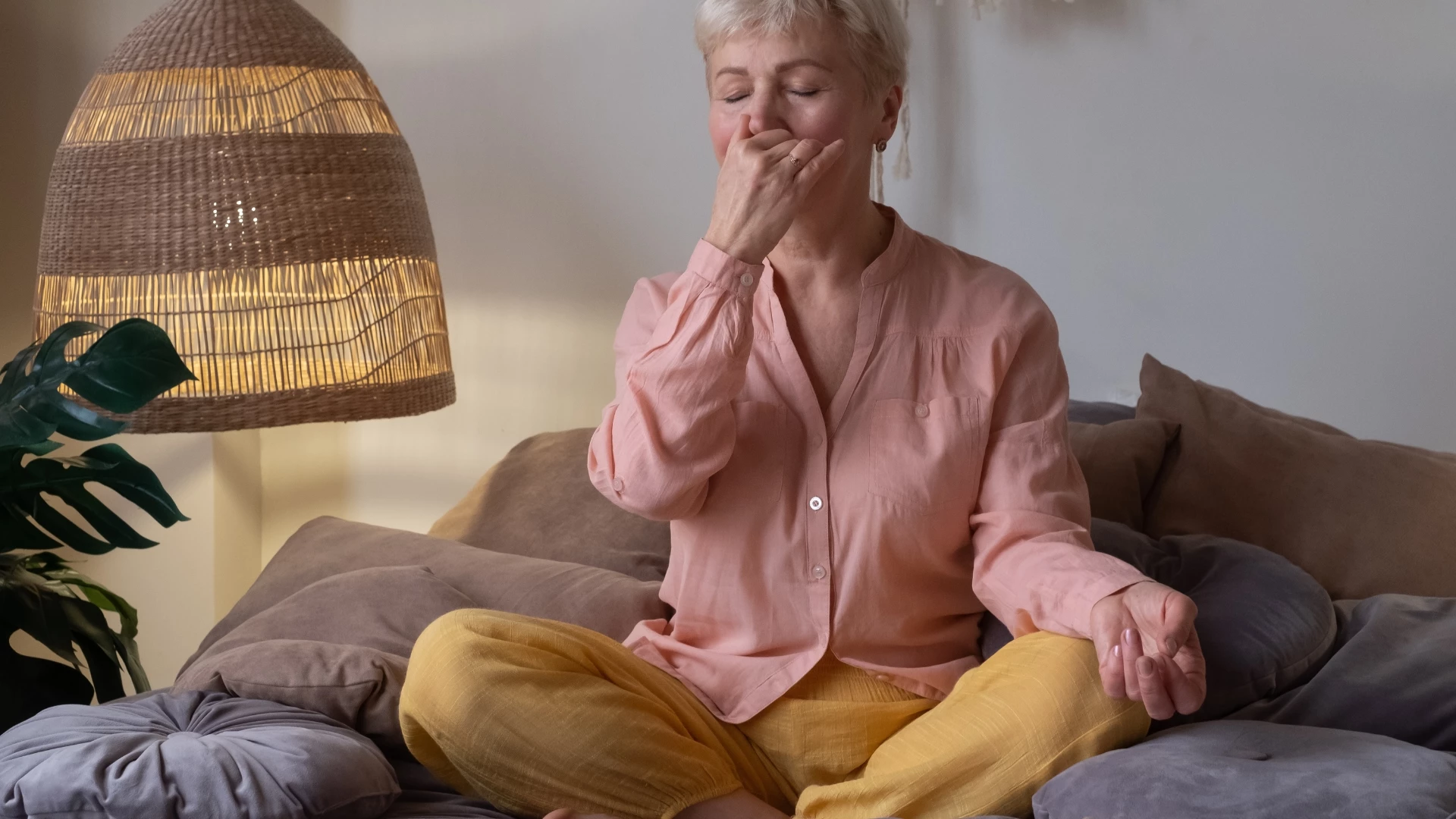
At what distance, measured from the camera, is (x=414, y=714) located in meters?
1.20

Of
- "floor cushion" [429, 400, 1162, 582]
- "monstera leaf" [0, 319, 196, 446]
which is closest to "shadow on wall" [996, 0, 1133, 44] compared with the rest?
"floor cushion" [429, 400, 1162, 582]

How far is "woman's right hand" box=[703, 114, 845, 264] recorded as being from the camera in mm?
→ 1270

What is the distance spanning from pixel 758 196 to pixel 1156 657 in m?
0.57

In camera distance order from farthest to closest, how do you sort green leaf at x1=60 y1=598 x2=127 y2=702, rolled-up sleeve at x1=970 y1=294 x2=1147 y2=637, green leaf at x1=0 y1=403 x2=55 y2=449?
1. green leaf at x1=60 y1=598 x2=127 y2=702
2. green leaf at x1=0 y1=403 x2=55 y2=449
3. rolled-up sleeve at x1=970 y1=294 x2=1147 y2=637

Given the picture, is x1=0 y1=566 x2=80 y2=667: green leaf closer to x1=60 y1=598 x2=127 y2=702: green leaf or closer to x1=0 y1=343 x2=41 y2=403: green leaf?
x1=60 y1=598 x2=127 y2=702: green leaf

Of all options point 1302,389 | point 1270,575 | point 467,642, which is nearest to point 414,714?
point 467,642

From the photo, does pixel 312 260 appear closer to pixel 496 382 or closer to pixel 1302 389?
pixel 496 382

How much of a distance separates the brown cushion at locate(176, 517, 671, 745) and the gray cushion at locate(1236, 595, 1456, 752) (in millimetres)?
766

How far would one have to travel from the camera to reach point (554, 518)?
6.40 feet

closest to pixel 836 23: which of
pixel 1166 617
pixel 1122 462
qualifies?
pixel 1166 617

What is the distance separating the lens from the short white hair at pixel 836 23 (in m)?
1.30

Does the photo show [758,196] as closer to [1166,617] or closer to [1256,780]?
[1166,617]

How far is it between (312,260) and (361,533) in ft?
1.37

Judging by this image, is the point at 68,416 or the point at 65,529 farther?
the point at 65,529
